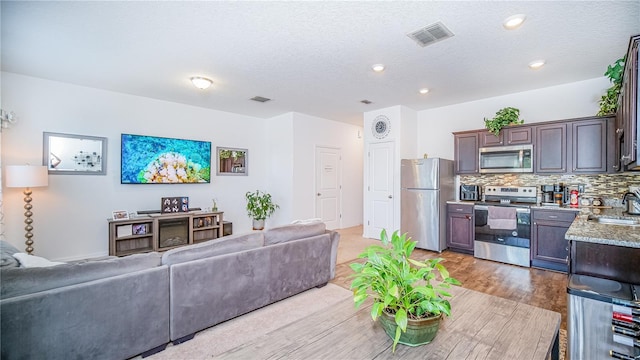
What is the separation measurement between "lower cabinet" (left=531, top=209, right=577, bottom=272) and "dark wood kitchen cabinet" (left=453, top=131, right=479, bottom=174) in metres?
1.15

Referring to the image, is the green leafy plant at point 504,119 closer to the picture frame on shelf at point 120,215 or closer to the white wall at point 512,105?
the white wall at point 512,105

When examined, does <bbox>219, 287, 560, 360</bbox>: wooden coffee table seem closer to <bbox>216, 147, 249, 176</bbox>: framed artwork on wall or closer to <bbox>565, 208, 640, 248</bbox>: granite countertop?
<bbox>565, 208, 640, 248</bbox>: granite countertop

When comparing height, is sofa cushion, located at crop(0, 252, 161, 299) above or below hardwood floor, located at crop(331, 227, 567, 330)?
above

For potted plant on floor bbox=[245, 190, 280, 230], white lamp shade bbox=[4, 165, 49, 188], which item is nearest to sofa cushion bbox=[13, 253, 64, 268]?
white lamp shade bbox=[4, 165, 49, 188]

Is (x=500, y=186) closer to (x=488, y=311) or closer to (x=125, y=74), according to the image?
(x=488, y=311)

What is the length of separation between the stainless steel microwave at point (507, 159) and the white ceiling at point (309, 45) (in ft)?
3.09

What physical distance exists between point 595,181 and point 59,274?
579 centimetres

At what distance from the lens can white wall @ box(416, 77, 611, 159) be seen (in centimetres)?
392

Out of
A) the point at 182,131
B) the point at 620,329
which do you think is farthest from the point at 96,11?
the point at 620,329

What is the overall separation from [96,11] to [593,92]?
5.90 meters

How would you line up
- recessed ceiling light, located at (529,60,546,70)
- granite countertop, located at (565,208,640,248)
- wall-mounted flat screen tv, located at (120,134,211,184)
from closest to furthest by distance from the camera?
granite countertop, located at (565,208,640,248), recessed ceiling light, located at (529,60,546,70), wall-mounted flat screen tv, located at (120,134,211,184)

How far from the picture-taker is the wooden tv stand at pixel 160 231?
4215mm

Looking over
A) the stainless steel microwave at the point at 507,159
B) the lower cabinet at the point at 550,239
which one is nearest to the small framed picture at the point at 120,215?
the stainless steel microwave at the point at 507,159

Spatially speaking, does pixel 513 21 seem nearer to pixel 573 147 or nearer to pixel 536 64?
pixel 536 64
